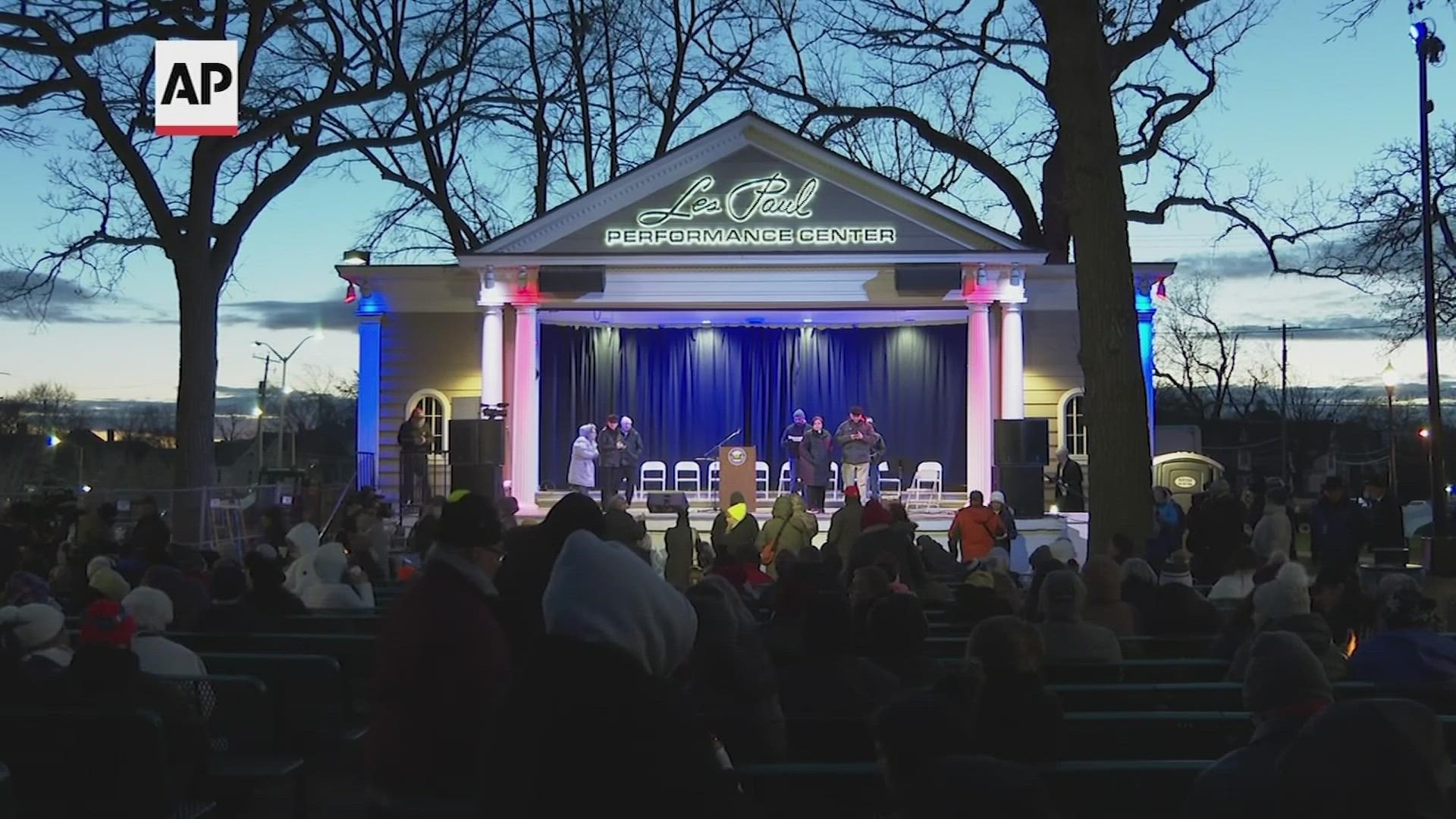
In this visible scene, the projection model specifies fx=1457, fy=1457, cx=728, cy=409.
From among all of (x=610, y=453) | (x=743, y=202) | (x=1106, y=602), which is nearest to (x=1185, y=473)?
(x=743, y=202)

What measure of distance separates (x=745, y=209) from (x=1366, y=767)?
70.5 feet

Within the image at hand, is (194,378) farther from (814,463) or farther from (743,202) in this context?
(814,463)

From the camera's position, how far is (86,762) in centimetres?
493

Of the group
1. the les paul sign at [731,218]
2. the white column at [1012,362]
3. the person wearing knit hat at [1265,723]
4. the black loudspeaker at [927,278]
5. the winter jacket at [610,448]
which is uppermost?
the les paul sign at [731,218]

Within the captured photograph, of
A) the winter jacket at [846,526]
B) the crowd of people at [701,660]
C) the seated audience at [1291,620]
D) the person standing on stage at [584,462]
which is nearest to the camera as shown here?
the crowd of people at [701,660]

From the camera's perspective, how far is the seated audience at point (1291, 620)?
642 cm

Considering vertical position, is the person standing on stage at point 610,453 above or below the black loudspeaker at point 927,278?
below

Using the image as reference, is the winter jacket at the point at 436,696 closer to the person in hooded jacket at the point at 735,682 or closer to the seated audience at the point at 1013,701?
the person in hooded jacket at the point at 735,682

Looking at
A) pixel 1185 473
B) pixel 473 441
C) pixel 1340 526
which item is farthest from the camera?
pixel 1185 473

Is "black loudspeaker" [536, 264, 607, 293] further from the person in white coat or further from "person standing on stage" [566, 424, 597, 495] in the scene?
the person in white coat

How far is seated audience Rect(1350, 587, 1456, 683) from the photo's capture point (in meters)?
6.22

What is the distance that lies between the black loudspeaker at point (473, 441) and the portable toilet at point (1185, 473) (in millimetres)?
11869

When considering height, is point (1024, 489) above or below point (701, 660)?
above

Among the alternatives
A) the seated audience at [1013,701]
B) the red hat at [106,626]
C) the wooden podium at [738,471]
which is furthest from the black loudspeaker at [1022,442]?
the red hat at [106,626]
